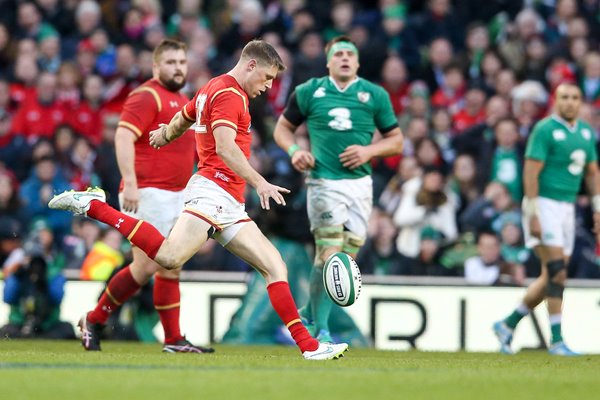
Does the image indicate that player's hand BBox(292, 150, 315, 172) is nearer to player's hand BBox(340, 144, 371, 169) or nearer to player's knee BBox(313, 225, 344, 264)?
player's hand BBox(340, 144, 371, 169)

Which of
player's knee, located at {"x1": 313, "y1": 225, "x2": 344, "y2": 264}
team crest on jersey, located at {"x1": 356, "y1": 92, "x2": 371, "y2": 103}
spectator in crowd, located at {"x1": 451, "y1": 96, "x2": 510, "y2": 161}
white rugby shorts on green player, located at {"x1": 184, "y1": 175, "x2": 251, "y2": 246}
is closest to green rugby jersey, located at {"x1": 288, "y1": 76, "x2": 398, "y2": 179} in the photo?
team crest on jersey, located at {"x1": 356, "y1": 92, "x2": 371, "y2": 103}

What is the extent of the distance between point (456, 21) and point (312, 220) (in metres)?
9.29

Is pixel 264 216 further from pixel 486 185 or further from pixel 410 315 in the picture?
pixel 486 185

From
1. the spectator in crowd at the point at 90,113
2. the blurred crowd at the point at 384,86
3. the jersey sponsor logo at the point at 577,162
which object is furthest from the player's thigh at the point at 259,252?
the spectator in crowd at the point at 90,113

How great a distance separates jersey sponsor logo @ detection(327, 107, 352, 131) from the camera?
12.0m

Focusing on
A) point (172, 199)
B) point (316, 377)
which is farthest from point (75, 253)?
point (316, 377)

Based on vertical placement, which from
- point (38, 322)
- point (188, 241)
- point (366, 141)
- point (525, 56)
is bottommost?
point (38, 322)

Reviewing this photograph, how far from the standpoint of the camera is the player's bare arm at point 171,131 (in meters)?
10.4

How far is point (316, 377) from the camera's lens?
843 centimetres

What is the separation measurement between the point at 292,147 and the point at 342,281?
2082 mm

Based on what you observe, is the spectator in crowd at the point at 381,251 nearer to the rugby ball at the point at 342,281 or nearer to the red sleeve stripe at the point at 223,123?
the rugby ball at the point at 342,281

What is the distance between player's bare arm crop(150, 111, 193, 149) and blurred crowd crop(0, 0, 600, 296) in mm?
4017

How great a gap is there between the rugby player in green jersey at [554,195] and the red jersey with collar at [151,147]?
333 centimetres

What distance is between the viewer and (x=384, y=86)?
1895cm
